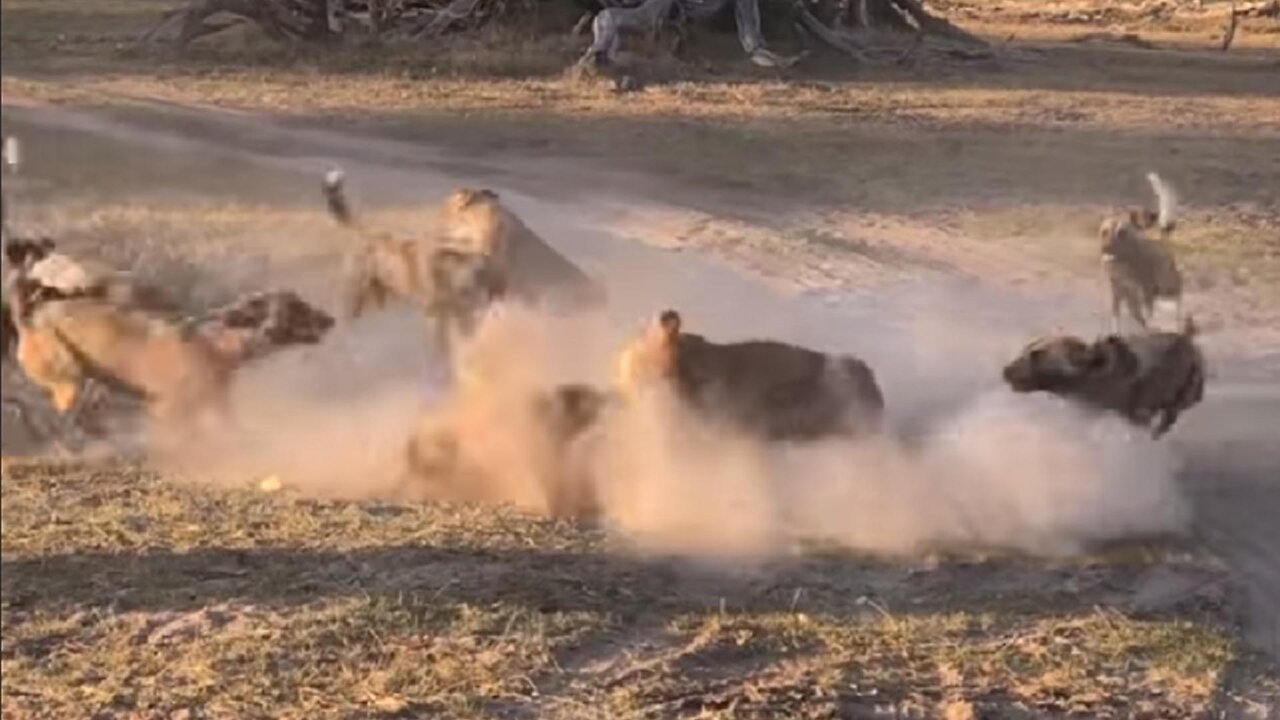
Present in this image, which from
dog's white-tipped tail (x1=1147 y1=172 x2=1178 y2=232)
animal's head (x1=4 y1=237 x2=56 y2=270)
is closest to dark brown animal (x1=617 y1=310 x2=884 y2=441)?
dog's white-tipped tail (x1=1147 y1=172 x2=1178 y2=232)

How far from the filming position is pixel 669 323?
4465 millimetres

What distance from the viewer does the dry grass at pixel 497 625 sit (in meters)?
3.92

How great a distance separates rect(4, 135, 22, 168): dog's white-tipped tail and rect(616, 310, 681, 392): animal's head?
81.2 inches

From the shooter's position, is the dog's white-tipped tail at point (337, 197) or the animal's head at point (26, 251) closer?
the animal's head at point (26, 251)

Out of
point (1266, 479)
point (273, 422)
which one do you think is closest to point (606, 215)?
point (273, 422)

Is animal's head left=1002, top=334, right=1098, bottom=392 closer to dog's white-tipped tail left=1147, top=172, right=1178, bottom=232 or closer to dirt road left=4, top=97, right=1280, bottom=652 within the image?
dirt road left=4, top=97, right=1280, bottom=652

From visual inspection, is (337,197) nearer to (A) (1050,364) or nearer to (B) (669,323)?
(B) (669,323)

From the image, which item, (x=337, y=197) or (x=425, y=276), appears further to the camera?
(x=425, y=276)

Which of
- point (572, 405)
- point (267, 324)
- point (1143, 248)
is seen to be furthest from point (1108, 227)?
point (267, 324)

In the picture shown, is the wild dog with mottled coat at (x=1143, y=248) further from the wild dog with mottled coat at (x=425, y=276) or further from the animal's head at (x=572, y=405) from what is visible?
the wild dog with mottled coat at (x=425, y=276)

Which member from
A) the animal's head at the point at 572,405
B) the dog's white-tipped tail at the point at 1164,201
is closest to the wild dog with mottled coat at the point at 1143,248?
the dog's white-tipped tail at the point at 1164,201

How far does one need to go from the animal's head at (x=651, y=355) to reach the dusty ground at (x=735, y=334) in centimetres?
7

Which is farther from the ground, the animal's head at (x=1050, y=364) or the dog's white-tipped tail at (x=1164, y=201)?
the dog's white-tipped tail at (x=1164, y=201)

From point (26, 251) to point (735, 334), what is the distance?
228 cm
